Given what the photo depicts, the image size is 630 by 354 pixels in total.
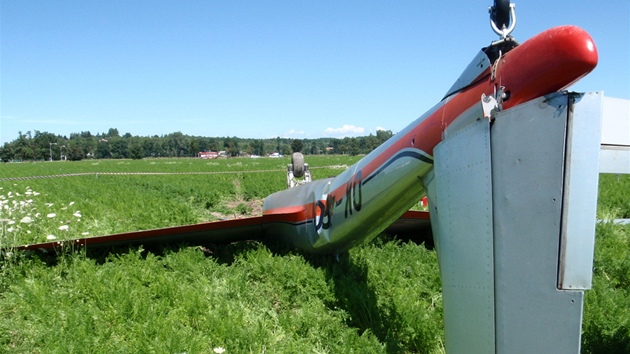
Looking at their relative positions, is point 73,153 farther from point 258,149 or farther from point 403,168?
point 403,168

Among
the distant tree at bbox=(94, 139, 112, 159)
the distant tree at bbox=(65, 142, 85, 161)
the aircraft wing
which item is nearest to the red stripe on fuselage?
the aircraft wing

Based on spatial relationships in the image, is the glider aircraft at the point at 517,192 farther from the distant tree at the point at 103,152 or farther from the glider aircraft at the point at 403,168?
the distant tree at the point at 103,152

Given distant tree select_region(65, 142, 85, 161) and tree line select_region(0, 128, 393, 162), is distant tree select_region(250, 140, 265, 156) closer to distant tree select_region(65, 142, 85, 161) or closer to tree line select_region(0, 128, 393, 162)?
tree line select_region(0, 128, 393, 162)

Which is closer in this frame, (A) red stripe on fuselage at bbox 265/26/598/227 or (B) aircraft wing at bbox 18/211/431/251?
(A) red stripe on fuselage at bbox 265/26/598/227

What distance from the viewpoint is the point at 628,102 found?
9.93 feet

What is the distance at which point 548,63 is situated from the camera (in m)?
2.22

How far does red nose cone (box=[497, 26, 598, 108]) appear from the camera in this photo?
2092mm

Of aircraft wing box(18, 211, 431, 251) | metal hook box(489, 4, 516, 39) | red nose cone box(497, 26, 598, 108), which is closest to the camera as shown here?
red nose cone box(497, 26, 598, 108)

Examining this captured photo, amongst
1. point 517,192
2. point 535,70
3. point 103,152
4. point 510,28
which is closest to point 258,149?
point 103,152

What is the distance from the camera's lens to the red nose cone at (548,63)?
209 centimetres

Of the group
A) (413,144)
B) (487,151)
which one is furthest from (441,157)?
(413,144)

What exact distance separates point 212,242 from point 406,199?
3.16m

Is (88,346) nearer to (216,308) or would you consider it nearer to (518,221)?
(216,308)

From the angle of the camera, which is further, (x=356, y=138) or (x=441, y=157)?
(x=356, y=138)
